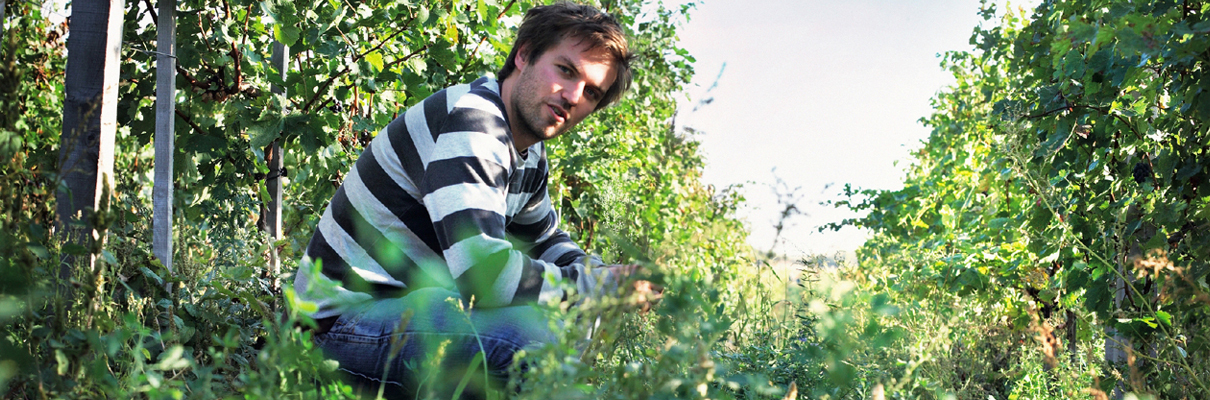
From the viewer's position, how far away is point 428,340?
1.52m

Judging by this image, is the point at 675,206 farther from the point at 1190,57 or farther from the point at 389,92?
the point at 1190,57

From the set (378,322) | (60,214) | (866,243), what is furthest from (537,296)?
(866,243)

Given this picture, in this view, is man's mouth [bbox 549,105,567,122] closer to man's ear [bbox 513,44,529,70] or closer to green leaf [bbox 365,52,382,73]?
man's ear [bbox 513,44,529,70]

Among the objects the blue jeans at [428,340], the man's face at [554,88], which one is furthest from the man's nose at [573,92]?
the blue jeans at [428,340]

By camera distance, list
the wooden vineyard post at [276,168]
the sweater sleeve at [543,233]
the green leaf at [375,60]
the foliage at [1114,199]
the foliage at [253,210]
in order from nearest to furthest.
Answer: the foliage at [253,210] → the foliage at [1114,199] → the sweater sleeve at [543,233] → the wooden vineyard post at [276,168] → the green leaf at [375,60]

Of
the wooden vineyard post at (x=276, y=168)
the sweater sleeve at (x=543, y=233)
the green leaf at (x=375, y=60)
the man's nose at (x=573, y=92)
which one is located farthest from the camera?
the green leaf at (x=375, y=60)

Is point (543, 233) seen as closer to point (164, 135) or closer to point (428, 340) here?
point (428, 340)

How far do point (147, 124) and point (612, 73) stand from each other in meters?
1.84

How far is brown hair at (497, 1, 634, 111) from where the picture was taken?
6.52 feet

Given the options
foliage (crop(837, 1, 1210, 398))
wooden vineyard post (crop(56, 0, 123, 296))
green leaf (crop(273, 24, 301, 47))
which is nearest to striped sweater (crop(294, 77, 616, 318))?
wooden vineyard post (crop(56, 0, 123, 296))

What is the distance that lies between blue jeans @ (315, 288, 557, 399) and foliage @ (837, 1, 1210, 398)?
0.94 metres

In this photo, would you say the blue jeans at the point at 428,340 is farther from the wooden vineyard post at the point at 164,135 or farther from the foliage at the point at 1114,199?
the wooden vineyard post at the point at 164,135

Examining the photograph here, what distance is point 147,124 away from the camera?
2.89 m

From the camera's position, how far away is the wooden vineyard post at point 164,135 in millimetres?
2377
